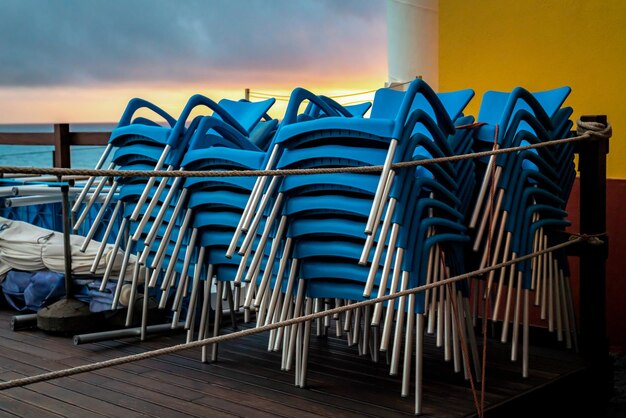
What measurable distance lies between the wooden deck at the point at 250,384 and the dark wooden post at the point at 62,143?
2.06 m

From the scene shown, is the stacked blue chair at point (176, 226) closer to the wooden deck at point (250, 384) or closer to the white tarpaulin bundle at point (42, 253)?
the wooden deck at point (250, 384)

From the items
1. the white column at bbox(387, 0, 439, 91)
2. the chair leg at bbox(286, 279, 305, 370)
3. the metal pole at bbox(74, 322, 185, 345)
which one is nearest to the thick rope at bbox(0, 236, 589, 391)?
the chair leg at bbox(286, 279, 305, 370)

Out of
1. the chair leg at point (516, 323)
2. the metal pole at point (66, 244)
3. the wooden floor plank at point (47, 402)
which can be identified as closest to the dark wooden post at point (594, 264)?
the chair leg at point (516, 323)

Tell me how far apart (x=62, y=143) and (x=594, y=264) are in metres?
3.65

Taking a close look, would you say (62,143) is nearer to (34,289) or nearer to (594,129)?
(34,289)

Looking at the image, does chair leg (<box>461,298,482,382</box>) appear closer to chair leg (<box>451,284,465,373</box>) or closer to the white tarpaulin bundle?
chair leg (<box>451,284,465,373</box>)

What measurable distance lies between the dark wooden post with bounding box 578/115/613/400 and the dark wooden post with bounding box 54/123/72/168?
348 cm

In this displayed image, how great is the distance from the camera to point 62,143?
5973 millimetres

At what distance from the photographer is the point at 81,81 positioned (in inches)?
1356

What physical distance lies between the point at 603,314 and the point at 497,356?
533mm

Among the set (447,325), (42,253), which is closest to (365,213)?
(447,325)

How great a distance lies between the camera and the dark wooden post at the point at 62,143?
5961 mm

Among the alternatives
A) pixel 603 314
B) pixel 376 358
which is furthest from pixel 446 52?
pixel 376 358

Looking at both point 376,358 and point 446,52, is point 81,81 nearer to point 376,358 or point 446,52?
point 446,52
